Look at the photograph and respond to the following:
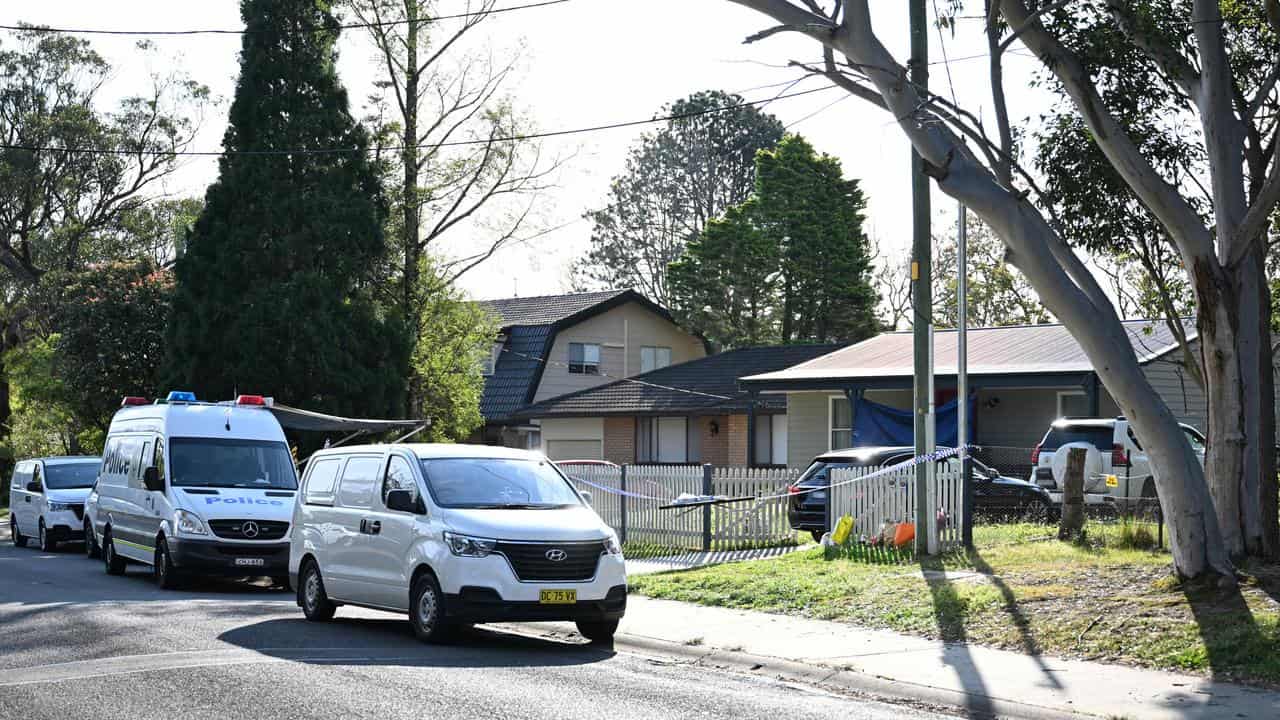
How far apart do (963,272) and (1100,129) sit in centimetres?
595

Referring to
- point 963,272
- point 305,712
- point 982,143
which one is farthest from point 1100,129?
point 305,712

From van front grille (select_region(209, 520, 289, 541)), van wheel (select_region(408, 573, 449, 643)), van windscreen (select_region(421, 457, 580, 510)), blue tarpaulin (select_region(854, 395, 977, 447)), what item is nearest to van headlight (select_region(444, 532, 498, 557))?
van wheel (select_region(408, 573, 449, 643))

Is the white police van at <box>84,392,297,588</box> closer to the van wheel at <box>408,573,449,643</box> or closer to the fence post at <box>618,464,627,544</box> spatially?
the fence post at <box>618,464,627,544</box>

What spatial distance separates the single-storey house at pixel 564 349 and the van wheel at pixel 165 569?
2559 cm

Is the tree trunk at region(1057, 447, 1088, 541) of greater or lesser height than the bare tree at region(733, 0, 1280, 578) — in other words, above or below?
below

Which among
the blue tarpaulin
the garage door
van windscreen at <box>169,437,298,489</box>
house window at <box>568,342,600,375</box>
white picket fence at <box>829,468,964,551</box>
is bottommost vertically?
white picket fence at <box>829,468,964,551</box>

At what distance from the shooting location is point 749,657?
1202 centimetres

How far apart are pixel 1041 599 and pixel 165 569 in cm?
1121

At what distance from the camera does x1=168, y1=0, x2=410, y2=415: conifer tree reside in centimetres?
3095

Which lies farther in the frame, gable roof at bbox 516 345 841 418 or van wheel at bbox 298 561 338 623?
gable roof at bbox 516 345 841 418

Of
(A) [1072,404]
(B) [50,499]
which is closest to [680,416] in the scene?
(A) [1072,404]

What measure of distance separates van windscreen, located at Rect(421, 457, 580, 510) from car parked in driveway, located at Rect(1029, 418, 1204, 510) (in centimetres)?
1193

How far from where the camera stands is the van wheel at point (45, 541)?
2607 centimetres

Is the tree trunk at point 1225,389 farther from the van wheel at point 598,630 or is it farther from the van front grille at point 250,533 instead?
the van front grille at point 250,533
